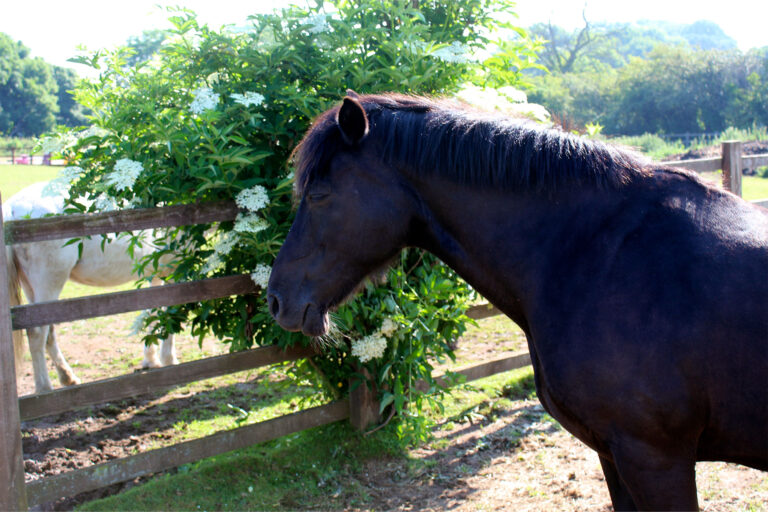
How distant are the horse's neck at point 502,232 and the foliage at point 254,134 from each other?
1122mm

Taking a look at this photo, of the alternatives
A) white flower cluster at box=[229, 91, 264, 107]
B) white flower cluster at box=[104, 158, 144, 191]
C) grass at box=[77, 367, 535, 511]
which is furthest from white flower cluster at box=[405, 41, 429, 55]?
grass at box=[77, 367, 535, 511]

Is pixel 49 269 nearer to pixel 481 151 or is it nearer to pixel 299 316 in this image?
pixel 299 316

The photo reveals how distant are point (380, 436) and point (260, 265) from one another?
1510 mm

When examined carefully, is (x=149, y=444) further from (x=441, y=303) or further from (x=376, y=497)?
(x=441, y=303)

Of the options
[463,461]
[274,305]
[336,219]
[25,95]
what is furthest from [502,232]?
[25,95]

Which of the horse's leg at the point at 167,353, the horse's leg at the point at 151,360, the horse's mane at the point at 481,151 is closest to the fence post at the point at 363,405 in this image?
the horse's mane at the point at 481,151

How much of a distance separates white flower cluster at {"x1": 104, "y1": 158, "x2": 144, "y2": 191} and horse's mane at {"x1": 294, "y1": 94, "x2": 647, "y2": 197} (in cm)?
111

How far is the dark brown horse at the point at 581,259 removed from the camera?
1898 millimetres

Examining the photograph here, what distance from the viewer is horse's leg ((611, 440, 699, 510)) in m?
1.94

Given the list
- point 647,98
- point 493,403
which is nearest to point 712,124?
point 647,98

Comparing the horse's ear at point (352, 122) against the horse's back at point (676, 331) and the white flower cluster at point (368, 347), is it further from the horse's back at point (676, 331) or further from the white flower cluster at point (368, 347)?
the white flower cluster at point (368, 347)

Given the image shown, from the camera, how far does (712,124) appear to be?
4666 centimetres

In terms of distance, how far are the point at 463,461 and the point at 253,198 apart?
7.36 feet

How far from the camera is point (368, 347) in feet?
11.4
